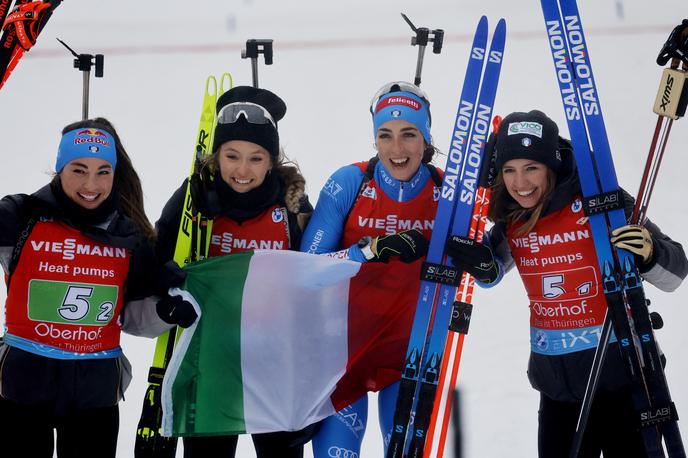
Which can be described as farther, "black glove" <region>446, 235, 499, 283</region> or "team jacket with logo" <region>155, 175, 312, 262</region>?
"team jacket with logo" <region>155, 175, 312, 262</region>

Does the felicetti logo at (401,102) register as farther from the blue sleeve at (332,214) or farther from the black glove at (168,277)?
the black glove at (168,277)

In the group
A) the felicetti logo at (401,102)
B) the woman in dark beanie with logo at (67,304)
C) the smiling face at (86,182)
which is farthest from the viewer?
the felicetti logo at (401,102)

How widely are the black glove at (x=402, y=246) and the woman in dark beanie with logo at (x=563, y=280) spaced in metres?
0.39

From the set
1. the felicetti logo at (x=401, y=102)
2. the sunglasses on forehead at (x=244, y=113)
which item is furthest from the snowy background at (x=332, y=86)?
the sunglasses on forehead at (x=244, y=113)

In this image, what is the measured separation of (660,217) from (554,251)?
2830mm

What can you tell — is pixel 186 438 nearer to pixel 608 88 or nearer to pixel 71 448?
pixel 71 448

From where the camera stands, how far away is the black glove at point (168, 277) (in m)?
3.66

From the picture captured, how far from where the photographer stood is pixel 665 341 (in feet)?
17.3

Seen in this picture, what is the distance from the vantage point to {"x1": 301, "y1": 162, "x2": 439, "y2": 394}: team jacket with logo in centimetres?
393

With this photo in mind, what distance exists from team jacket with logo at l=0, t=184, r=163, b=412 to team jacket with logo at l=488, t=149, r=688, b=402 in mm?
1629

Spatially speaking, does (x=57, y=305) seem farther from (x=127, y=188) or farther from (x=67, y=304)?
(x=127, y=188)

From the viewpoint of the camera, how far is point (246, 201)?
3883 mm

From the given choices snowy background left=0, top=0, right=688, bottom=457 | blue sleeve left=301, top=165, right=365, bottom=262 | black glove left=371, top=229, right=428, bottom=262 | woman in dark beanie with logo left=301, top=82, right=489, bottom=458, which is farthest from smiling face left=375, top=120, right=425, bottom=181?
snowy background left=0, top=0, right=688, bottom=457

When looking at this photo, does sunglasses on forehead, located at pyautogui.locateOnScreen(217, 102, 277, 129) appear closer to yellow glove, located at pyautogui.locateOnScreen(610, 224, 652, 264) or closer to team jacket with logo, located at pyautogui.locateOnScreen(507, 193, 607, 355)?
team jacket with logo, located at pyautogui.locateOnScreen(507, 193, 607, 355)
